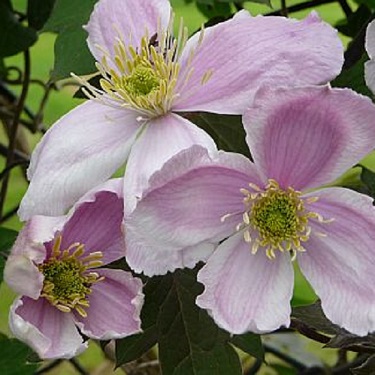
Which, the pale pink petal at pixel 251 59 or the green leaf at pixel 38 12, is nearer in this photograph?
the pale pink petal at pixel 251 59

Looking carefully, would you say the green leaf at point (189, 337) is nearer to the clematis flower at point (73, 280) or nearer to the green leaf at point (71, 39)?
the clematis flower at point (73, 280)

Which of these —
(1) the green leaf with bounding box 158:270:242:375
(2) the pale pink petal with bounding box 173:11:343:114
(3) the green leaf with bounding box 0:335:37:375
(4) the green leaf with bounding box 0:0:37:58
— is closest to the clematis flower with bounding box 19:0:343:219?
(2) the pale pink petal with bounding box 173:11:343:114

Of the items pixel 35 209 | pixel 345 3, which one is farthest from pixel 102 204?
pixel 345 3

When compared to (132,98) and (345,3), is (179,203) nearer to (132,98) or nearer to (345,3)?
(132,98)

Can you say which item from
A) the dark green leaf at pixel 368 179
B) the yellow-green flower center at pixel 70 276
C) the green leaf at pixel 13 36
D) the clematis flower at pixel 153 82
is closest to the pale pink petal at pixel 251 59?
the clematis flower at pixel 153 82

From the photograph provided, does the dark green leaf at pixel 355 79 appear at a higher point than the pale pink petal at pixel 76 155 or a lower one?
lower

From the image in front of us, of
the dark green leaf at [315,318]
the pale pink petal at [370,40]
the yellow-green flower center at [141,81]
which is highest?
the pale pink petal at [370,40]
